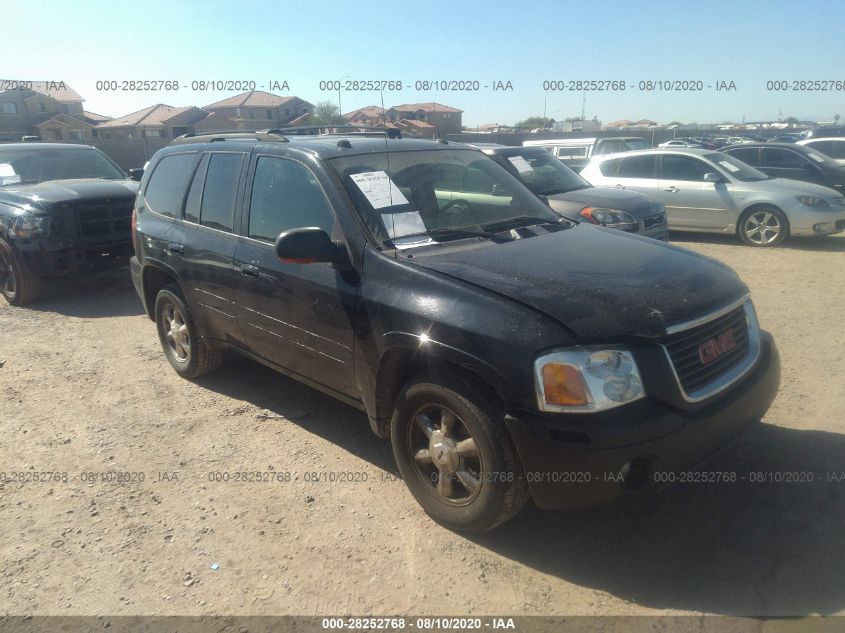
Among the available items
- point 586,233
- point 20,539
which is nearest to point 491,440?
point 586,233

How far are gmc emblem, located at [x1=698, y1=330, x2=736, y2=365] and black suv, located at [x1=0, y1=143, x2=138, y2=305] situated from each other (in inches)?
286

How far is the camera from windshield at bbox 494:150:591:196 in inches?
342

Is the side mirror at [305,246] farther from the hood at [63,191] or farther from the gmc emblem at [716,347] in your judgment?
the hood at [63,191]

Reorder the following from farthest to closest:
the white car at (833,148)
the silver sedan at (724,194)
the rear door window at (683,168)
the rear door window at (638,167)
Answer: the white car at (833,148)
the rear door window at (638,167)
the rear door window at (683,168)
the silver sedan at (724,194)

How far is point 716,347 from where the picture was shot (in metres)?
2.99

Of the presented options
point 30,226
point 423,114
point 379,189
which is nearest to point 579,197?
point 379,189

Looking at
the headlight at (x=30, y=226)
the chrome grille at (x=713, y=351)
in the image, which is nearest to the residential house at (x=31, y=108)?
the headlight at (x=30, y=226)

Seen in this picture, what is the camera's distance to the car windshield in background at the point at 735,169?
1041 cm

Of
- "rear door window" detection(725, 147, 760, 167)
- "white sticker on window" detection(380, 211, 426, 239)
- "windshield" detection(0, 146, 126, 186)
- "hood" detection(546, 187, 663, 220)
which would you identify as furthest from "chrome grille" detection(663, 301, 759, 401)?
"rear door window" detection(725, 147, 760, 167)

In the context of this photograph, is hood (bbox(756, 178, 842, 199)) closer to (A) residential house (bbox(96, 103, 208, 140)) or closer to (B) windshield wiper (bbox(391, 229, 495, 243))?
(B) windshield wiper (bbox(391, 229, 495, 243))

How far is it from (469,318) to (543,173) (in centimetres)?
664

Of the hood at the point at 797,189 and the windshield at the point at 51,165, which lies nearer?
the windshield at the point at 51,165

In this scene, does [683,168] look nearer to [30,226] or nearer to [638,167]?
[638,167]

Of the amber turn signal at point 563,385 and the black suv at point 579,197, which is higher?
the black suv at point 579,197
